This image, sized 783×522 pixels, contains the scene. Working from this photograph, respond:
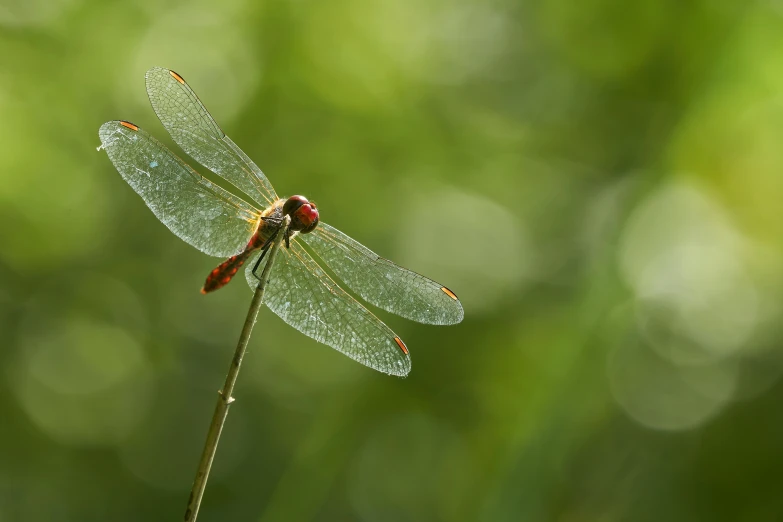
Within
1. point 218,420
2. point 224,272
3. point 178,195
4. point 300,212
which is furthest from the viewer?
point 224,272

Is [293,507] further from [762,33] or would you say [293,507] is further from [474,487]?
[762,33]

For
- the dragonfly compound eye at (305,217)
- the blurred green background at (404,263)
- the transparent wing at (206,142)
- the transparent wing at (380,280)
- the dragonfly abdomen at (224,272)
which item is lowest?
the dragonfly abdomen at (224,272)

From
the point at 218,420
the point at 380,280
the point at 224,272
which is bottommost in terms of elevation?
the point at 218,420

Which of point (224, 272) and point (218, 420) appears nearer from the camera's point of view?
point (218, 420)

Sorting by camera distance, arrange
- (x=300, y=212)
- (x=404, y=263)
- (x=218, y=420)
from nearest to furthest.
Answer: (x=218, y=420) → (x=300, y=212) → (x=404, y=263)

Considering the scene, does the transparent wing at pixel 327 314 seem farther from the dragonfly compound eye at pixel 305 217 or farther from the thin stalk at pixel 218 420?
the thin stalk at pixel 218 420

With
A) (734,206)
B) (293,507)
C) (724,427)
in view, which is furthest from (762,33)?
(293,507)

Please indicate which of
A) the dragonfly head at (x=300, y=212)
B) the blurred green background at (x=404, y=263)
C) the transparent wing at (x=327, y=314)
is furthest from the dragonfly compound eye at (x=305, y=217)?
the blurred green background at (x=404, y=263)

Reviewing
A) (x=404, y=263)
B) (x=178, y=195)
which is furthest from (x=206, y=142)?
(x=404, y=263)

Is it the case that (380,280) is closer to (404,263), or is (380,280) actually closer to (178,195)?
(178,195)
